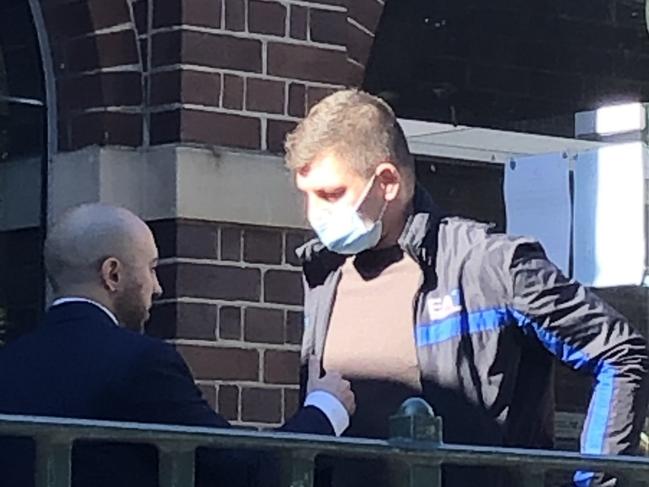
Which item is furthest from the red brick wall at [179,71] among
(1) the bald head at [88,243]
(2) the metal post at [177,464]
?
(2) the metal post at [177,464]

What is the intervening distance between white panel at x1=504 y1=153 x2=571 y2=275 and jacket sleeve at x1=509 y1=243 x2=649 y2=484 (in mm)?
1228

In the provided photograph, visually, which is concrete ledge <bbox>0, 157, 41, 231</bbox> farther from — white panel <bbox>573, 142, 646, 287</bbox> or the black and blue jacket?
the black and blue jacket

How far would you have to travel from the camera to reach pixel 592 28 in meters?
7.44

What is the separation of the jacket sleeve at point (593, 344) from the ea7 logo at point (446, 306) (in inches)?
4.4

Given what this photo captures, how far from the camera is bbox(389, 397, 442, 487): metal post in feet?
8.88

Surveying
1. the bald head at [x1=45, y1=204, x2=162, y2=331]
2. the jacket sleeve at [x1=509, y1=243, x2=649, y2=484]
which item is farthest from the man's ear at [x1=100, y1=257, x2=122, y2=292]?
the jacket sleeve at [x1=509, y1=243, x2=649, y2=484]

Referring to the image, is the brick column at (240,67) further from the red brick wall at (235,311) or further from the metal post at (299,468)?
the metal post at (299,468)

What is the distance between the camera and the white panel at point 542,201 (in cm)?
493

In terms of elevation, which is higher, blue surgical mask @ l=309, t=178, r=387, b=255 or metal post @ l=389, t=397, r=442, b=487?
blue surgical mask @ l=309, t=178, r=387, b=255

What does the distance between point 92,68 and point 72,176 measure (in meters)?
0.31

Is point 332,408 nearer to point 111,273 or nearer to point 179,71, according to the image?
point 111,273

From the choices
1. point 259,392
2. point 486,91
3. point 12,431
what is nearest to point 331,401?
point 12,431

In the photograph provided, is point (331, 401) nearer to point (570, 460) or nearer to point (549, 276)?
point (549, 276)

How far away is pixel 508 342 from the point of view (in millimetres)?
3686
